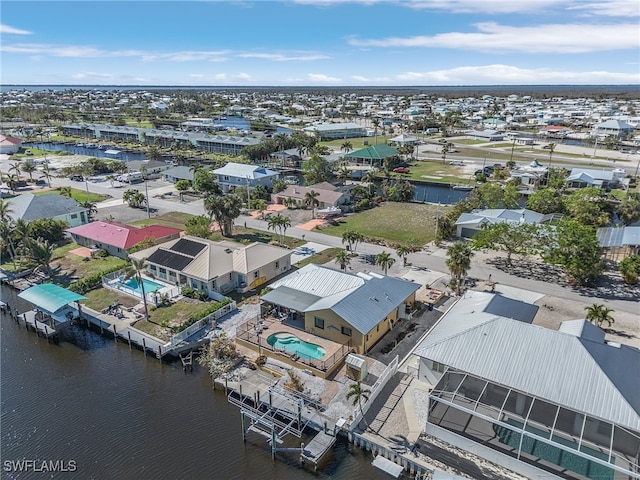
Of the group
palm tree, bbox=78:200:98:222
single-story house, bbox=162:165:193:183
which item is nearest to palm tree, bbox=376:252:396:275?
palm tree, bbox=78:200:98:222

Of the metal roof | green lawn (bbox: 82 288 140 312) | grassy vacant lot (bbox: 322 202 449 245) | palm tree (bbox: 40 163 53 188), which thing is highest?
palm tree (bbox: 40 163 53 188)

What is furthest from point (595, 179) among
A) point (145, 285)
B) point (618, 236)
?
point (145, 285)

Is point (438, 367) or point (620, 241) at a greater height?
point (620, 241)

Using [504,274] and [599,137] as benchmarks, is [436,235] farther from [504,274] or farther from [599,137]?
[599,137]

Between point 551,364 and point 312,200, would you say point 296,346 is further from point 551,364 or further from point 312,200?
point 312,200

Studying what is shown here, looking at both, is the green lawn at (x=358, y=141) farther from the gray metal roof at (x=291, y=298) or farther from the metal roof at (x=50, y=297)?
the metal roof at (x=50, y=297)

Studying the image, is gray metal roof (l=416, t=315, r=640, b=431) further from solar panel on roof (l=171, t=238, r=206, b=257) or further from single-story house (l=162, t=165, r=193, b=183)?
single-story house (l=162, t=165, r=193, b=183)
